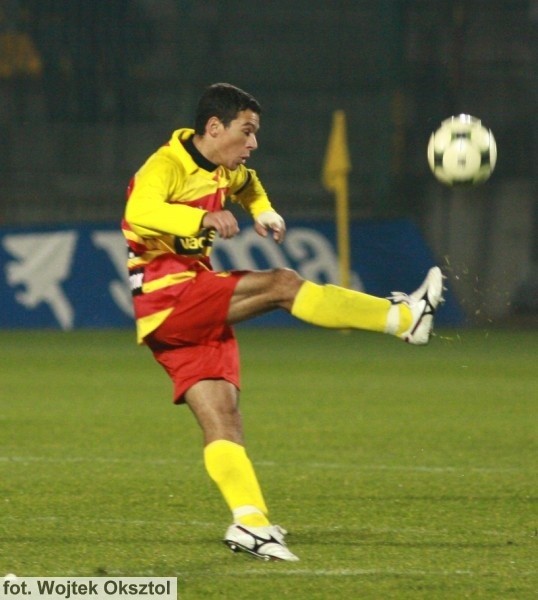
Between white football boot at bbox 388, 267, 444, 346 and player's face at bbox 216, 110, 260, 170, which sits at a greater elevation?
player's face at bbox 216, 110, 260, 170

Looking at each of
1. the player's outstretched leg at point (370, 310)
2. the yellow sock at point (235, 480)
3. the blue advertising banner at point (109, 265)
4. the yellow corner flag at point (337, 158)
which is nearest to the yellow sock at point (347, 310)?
the player's outstretched leg at point (370, 310)

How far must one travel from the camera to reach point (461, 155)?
256 inches

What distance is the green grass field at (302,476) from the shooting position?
5.36 m

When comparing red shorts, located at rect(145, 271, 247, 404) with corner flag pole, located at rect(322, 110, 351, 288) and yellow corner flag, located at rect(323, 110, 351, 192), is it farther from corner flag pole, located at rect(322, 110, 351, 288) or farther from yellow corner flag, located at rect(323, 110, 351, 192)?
yellow corner flag, located at rect(323, 110, 351, 192)

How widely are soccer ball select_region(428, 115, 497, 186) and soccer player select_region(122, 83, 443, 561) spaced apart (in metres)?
0.91

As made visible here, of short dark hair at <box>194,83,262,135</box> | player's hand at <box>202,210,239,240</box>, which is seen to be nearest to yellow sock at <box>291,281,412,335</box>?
player's hand at <box>202,210,239,240</box>

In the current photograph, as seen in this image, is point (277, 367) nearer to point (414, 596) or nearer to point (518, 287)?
point (518, 287)

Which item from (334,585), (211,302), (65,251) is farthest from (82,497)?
(65,251)

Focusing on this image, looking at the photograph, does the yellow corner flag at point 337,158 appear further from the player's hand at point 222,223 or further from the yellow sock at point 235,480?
the player's hand at point 222,223

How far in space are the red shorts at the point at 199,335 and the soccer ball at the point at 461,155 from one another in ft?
4.11

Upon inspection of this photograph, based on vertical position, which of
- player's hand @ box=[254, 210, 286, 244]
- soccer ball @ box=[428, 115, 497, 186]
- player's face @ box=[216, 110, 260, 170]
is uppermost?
player's face @ box=[216, 110, 260, 170]

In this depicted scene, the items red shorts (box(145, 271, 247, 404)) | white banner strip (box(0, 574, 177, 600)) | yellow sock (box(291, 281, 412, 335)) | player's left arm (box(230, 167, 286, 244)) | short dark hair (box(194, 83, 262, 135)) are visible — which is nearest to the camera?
white banner strip (box(0, 574, 177, 600))

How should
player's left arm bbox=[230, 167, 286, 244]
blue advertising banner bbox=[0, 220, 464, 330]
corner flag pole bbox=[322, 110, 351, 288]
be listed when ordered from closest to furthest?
player's left arm bbox=[230, 167, 286, 244], corner flag pole bbox=[322, 110, 351, 288], blue advertising banner bbox=[0, 220, 464, 330]

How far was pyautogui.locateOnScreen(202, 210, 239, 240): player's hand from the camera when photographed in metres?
5.29
